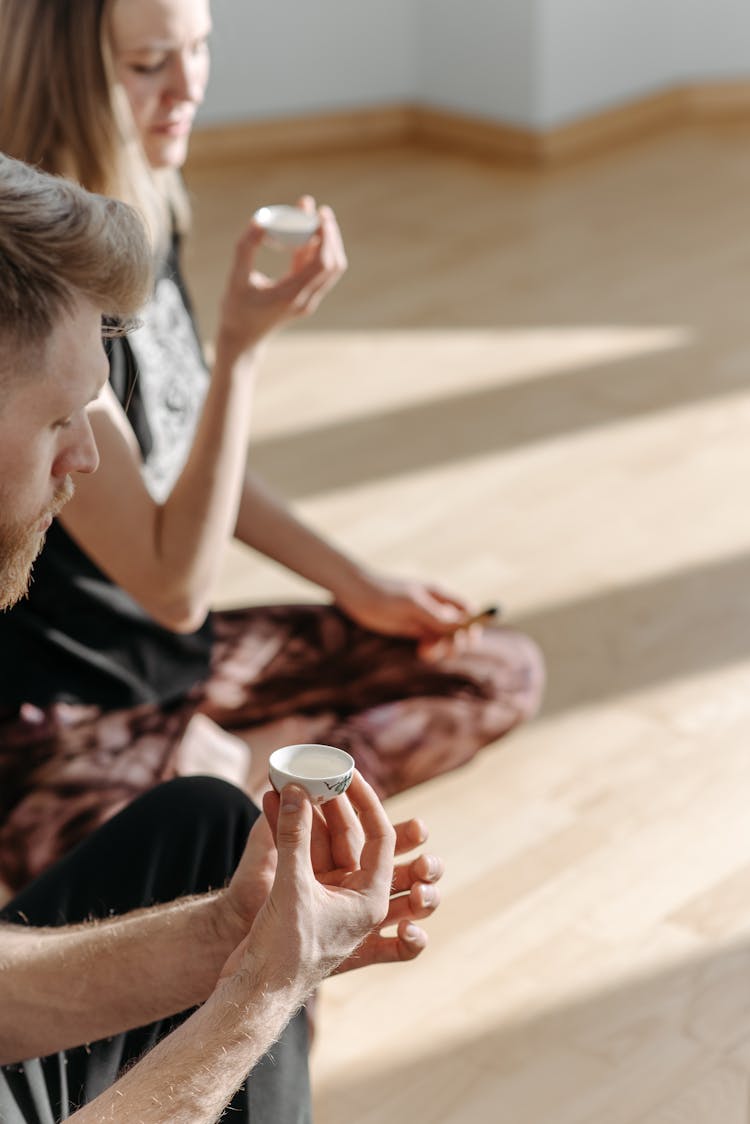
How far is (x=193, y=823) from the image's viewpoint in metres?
1.41

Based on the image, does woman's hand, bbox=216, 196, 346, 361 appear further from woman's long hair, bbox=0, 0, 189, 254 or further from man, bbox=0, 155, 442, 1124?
man, bbox=0, 155, 442, 1124

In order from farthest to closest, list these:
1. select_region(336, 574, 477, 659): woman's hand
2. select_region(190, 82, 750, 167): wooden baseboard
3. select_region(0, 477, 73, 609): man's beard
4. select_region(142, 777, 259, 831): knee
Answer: select_region(190, 82, 750, 167): wooden baseboard → select_region(336, 574, 477, 659): woman's hand → select_region(142, 777, 259, 831): knee → select_region(0, 477, 73, 609): man's beard

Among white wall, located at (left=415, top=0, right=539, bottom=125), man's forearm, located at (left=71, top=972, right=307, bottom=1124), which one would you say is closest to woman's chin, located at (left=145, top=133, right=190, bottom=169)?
man's forearm, located at (left=71, top=972, right=307, bottom=1124)

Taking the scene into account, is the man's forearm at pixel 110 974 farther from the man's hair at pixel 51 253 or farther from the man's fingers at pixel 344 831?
the man's hair at pixel 51 253

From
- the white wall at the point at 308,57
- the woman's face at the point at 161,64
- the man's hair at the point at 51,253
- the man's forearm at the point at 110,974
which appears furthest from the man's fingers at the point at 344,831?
the white wall at the point at 308,57

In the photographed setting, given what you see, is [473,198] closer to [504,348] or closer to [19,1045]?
[504,348]

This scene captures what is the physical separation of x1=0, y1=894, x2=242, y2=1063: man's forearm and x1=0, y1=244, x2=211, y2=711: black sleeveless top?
1.85ft

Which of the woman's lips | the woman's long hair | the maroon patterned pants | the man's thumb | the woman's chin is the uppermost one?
the woman's long hair

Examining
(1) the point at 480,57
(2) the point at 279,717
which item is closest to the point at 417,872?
(2) the point at 279,717

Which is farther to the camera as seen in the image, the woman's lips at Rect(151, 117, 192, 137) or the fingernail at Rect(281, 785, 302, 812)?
the woman's lips at Rect(151, 117, 192, 137)

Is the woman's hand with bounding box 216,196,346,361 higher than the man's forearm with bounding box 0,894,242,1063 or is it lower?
higher

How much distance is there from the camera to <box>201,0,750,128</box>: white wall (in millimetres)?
4930

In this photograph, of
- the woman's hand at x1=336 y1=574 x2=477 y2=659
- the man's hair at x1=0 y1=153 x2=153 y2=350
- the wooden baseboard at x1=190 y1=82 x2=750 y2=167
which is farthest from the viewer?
the wooden baseboard at x1=190 y1=82 x2=750 y2=167

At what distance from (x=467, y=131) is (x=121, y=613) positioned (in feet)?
11.8
